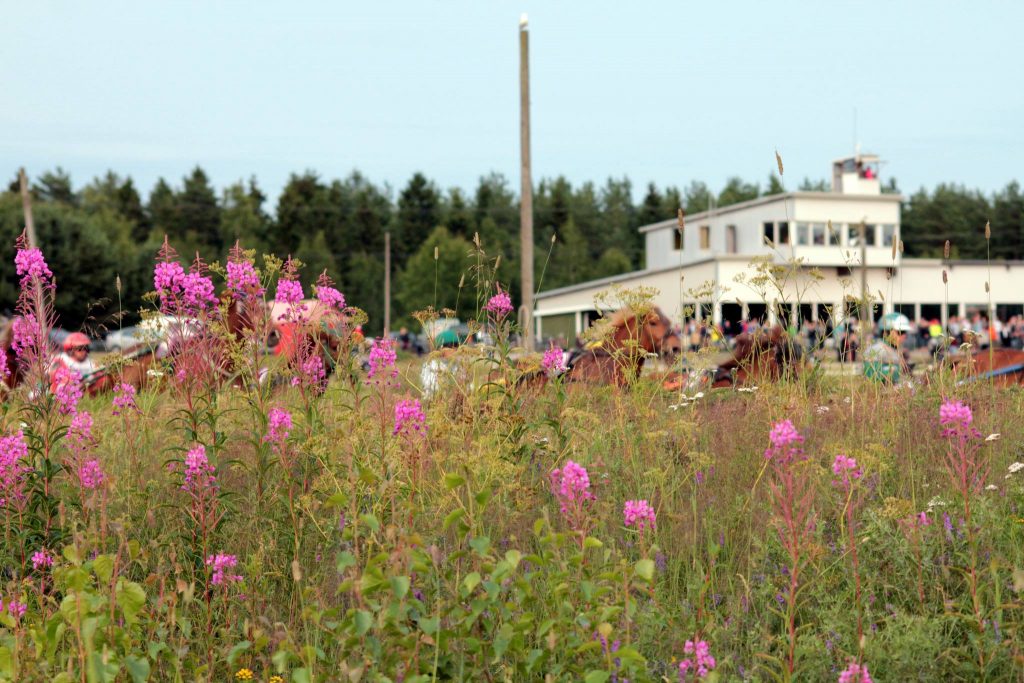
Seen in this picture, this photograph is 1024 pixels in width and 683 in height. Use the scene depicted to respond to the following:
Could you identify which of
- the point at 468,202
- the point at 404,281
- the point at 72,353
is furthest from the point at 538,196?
the point at 72,353

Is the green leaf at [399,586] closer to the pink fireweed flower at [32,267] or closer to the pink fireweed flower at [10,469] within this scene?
the pink fireweed flower at [10,469]

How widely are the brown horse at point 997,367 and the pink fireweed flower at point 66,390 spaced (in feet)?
15.9

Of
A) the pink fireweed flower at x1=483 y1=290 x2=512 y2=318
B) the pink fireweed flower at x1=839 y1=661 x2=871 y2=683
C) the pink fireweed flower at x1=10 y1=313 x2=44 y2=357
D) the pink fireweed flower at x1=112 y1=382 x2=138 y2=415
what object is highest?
the pink fireweed flower at x1=483 y1=290 x2=512 y2=318

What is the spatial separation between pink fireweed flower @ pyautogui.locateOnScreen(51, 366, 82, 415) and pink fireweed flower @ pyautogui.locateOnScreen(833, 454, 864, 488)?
2998mm

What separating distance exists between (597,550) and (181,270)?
2.00 metres

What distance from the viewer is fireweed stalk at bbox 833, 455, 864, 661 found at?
305 centimetres

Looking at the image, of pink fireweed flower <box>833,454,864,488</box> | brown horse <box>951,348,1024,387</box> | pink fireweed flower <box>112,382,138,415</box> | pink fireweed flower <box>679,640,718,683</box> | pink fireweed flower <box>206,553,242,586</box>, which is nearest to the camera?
pink fireweed flower <box>679,640,718,683</box>

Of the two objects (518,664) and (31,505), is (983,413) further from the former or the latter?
(31,505)

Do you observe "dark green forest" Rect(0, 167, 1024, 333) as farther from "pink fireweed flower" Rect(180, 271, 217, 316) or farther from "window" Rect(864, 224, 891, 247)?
"pink fireweed flower" Rect(180, 271, 217, 316)

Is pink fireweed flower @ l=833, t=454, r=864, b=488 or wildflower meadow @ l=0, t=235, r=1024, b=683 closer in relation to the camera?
wildflower meadow @ l=0, t=235, r=1024, b=683

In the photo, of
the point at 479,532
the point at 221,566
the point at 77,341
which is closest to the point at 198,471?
the point at 221,566

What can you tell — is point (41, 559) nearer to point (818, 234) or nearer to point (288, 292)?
point (288, 292)

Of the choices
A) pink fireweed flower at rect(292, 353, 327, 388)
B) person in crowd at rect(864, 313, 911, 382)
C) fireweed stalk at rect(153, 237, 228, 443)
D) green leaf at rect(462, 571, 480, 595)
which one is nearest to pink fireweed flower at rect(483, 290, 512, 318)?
pink fireweed flower at rect(292, 353, 327, 388)

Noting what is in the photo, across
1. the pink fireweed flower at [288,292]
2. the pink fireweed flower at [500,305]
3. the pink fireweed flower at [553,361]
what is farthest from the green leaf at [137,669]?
the pink fireweed flower at [553,361]
